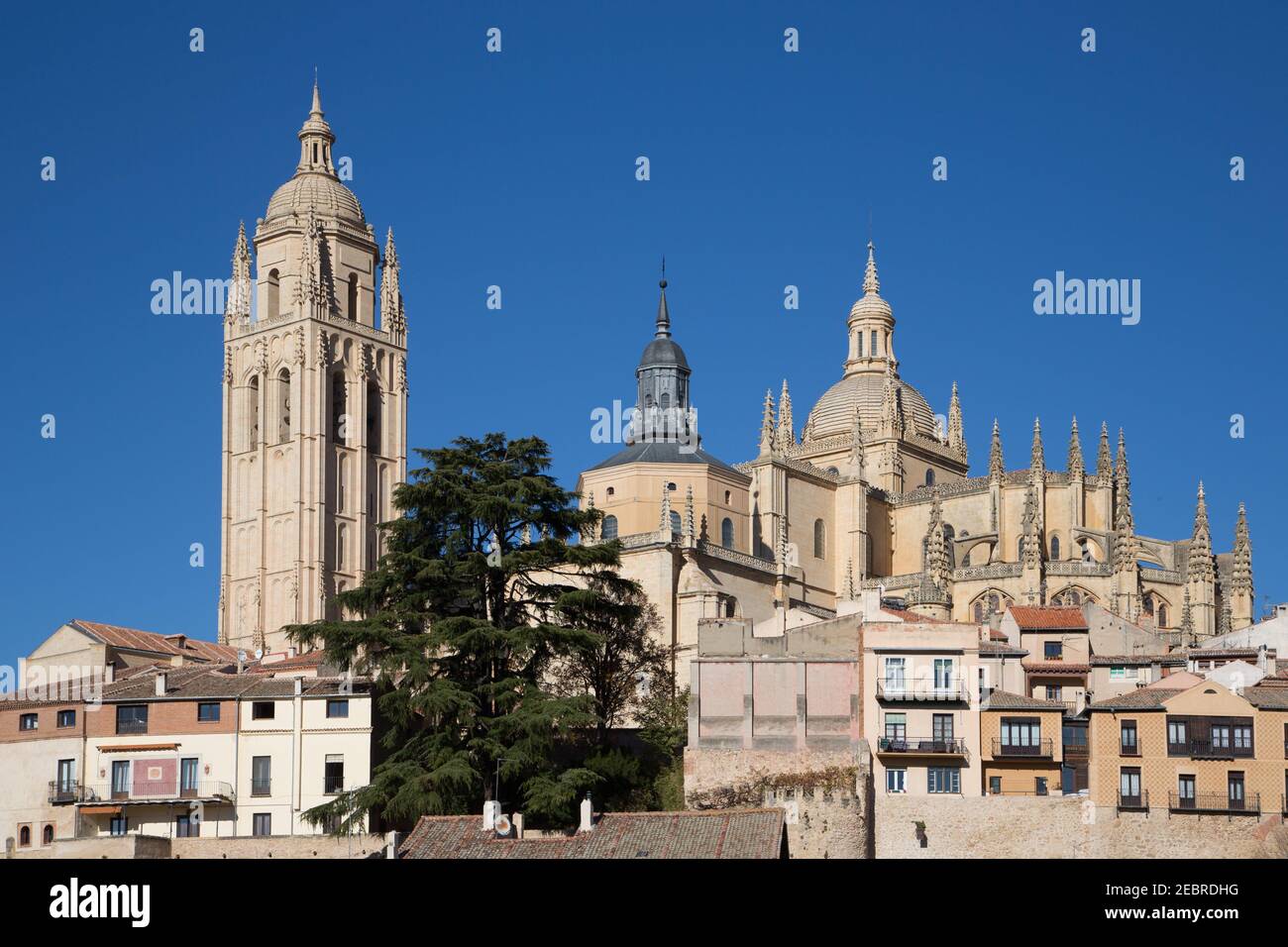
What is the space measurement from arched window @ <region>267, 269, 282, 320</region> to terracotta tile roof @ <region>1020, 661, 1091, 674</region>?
195 feet

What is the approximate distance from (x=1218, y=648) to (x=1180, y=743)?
16688 mm

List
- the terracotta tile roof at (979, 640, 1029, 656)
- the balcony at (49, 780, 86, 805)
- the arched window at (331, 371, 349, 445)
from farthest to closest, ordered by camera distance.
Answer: the arched window at (331, 371, 349, 445) → the terracotta tile roof at (979, 640, 1029, 656) → the balcony at (49, 780, 86, 805)

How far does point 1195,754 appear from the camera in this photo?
180ft

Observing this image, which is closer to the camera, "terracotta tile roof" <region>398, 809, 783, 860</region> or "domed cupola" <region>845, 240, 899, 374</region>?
"terracotta tile roof" <region>398, 809, 783, 860</region>

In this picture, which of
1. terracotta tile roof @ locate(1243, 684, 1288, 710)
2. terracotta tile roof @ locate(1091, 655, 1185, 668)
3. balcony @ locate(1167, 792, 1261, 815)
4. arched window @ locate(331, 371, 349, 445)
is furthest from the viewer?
arched window @ locate(331, 371, 349, 445)

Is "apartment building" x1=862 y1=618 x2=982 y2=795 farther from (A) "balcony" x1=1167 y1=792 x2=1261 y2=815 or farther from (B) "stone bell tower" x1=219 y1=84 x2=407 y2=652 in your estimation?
(B) "stone bell tower" x1=219 y1=84 x2=407 y2=652

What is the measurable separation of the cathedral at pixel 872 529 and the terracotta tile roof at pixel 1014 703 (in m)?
19.6

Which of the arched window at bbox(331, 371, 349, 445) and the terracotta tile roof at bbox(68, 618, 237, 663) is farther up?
the arched window at bbox(331, 371, 349, 445)

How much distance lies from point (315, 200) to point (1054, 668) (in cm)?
6215

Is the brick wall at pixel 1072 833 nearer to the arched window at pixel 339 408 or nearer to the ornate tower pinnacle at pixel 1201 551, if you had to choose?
the ornate tower pinnacle at pixel 1201 551

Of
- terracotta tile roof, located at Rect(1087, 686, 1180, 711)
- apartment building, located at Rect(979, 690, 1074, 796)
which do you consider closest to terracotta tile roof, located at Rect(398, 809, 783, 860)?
apartment building, located at Rect(979, 690, 1074, 796)

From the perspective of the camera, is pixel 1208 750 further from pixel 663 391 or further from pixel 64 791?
pixel 663 391

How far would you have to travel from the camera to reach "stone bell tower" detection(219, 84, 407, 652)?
354ft

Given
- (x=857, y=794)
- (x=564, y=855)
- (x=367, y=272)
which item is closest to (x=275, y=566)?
(x=367, y=272)
